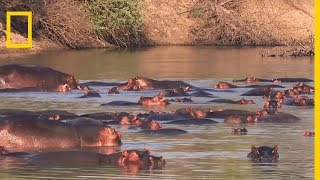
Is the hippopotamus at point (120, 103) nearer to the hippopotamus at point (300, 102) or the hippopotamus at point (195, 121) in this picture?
the hippopotamus at point (300, 102)

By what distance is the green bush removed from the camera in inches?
1495

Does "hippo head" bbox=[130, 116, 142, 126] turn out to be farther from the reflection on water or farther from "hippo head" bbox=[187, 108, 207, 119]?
the reflection on water

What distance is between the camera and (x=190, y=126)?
520 inches

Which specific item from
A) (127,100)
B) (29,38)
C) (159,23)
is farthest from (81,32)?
(127,100)

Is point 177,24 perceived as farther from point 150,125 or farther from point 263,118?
point 150,125

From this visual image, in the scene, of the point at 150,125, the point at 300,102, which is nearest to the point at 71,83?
the point at 300,102

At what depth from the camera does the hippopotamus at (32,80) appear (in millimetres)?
18938

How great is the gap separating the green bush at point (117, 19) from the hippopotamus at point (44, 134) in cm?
2679

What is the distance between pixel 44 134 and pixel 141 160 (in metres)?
1.49

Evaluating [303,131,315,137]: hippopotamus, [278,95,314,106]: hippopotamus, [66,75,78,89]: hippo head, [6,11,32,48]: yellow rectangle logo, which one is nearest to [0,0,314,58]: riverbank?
[6,11,32,48]: yellow rectangle logo

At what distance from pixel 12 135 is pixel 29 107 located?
204 inches

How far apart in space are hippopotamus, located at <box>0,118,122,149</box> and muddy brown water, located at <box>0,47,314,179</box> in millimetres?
224

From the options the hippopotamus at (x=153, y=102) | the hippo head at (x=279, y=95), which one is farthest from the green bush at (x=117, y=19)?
the hippopotamus at (x=153, y=102)

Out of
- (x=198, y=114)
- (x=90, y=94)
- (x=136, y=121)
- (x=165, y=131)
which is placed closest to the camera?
(x=165, y=131)
